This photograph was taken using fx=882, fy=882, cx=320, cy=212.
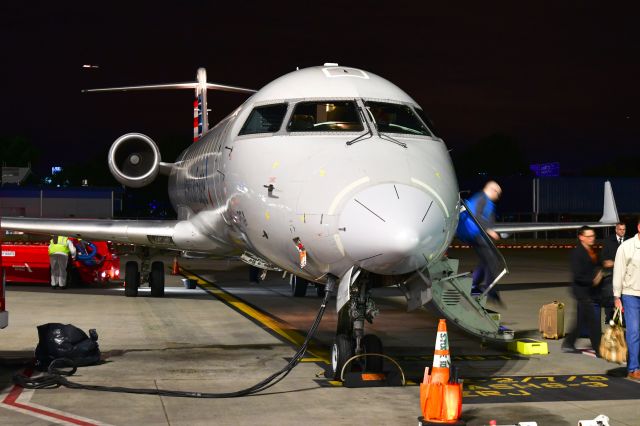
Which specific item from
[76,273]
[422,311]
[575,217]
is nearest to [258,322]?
[422,311]

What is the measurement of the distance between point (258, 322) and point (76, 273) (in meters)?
8.29

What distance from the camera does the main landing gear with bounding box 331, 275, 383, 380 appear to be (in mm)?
8609

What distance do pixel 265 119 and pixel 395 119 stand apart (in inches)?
58.5

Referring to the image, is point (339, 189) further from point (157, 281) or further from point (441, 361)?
point (157, 281)

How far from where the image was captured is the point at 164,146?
111250mm

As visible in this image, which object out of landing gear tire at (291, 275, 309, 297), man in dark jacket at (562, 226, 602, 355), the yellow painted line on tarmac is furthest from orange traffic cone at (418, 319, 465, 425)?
landing gear tire at (291, 275, 309, 297)

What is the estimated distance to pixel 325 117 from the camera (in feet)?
30.4

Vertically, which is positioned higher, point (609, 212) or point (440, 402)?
point (609, 212)

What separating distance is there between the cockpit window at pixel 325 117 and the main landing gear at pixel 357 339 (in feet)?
5.27

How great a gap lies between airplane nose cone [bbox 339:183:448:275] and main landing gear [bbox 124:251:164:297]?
1122 cm

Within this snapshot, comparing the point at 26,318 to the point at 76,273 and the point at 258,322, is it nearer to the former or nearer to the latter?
the point at 258,322

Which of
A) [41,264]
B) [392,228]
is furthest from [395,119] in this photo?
[41,264]

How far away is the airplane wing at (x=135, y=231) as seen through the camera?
14753mm

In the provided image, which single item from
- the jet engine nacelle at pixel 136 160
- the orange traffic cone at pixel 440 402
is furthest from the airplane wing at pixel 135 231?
the orange traffic cone at pixel 440 402
